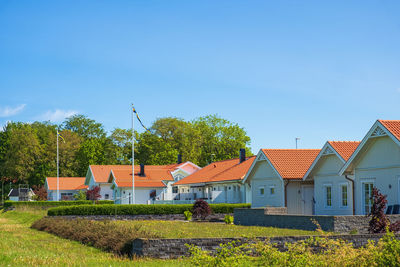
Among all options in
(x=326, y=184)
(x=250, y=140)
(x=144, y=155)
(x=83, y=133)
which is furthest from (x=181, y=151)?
(x=326, y=184)

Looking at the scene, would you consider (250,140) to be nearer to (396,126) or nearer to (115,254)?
(396,126)

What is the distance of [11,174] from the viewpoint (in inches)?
3497

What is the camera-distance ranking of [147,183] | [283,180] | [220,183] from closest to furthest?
1. [283,180]
2. [220,183]
3. [147,183]

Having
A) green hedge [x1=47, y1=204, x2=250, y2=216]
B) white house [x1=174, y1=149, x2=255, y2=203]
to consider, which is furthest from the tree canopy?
green hedge [x1=47, y1=204, x2=250, y2=216]

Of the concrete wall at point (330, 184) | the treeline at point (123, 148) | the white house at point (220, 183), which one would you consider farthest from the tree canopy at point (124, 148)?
the concrete wall at point (330, 184)

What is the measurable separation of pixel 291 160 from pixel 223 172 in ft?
49.2

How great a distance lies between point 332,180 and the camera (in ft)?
Answer: 101

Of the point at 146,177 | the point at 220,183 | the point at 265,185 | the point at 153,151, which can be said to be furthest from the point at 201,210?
the point at 153,151

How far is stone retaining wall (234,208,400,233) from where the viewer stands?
21984 millimetres

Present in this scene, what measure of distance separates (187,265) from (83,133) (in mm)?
92764

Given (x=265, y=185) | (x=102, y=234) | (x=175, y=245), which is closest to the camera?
Result: (x=175, y=245)

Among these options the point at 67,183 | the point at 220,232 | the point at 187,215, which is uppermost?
the point at 67,183

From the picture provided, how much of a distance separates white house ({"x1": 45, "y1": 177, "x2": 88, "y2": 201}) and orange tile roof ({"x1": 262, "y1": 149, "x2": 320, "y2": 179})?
165 ft

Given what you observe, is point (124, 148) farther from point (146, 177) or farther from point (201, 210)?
point (201, 210)
